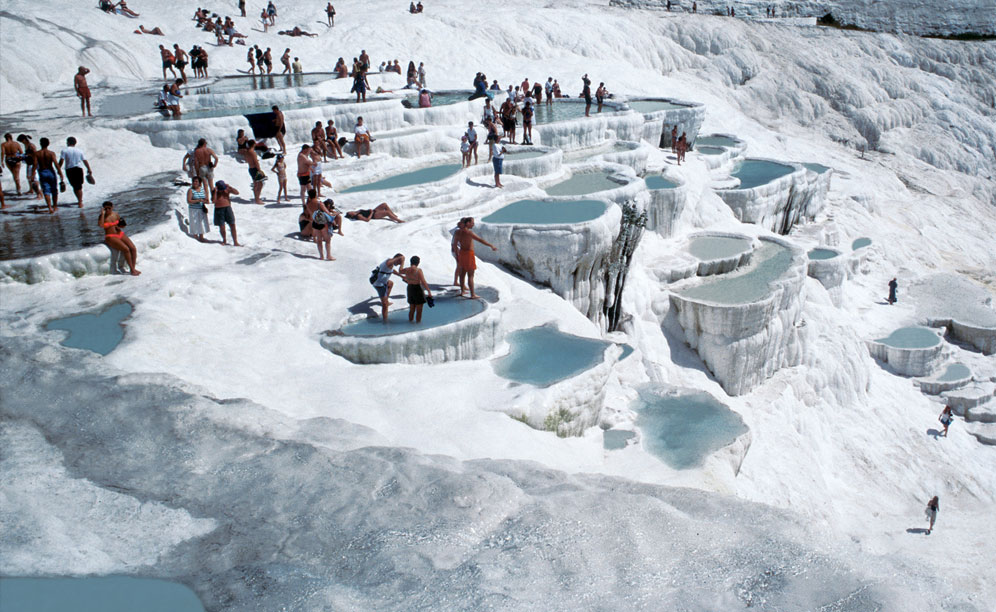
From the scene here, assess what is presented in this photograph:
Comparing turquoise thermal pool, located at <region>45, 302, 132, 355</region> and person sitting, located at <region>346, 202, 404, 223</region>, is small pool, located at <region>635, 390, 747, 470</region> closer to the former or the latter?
person sitting, located at <region>346, 202, 404, 223</region>

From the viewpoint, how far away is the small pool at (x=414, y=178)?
1390cm

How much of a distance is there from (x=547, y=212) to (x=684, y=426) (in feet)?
15.6

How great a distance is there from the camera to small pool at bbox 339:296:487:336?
8672 millimetres

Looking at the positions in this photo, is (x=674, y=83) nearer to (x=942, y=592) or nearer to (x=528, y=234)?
(x=528, y=234)

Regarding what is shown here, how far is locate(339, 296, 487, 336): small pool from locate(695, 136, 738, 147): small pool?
54.8 ft

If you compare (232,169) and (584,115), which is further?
(584,115)

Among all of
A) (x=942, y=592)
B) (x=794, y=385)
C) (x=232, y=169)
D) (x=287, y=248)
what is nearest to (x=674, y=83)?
(x=794, y=385)

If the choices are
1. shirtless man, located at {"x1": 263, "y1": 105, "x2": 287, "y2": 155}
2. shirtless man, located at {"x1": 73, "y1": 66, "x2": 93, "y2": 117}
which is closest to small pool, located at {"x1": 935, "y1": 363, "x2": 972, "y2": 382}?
shirtless man, located at {"x1": 263, "y1": 105, "x2": 287, "y2": 155}

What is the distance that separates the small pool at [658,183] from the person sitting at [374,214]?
675 cm

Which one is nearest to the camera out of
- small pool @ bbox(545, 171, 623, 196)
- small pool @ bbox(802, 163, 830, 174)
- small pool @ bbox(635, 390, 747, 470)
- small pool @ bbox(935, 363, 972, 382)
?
small pool @ bbox(635, 390, 747, 470)

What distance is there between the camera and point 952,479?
46.0 feet

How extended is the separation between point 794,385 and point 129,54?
20686 mm

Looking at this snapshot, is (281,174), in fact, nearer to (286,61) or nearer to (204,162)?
(204,162)

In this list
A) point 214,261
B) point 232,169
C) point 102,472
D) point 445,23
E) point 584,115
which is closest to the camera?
point 102,472
